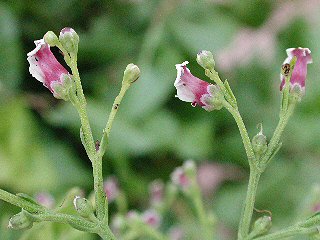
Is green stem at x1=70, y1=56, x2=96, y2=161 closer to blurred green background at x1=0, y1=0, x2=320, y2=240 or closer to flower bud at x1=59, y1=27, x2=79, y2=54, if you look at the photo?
flower bud at x1=59, y1=27, x2=79, y2=54

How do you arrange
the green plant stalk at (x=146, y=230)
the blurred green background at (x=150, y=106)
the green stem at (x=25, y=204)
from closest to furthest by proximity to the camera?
the green stem at (x=25, y=204) → the green plant stalk at (x=146, y=230) → the blurred green background at (x=150, y=106)

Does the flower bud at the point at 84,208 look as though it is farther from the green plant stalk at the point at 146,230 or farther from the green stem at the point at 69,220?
the green plant stalk at the point at 146,230

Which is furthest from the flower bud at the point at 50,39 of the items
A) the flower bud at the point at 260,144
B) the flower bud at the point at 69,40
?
the flower bud at the point at 260,144

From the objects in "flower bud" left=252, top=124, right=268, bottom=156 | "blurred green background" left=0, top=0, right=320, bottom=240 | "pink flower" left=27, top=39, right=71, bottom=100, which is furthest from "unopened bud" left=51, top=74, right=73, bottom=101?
"blurred green background" left=0, top=0, right=320, bottom=240

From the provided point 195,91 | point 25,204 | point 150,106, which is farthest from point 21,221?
point 150,106

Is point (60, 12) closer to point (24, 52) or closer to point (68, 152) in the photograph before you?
point (24, 52)

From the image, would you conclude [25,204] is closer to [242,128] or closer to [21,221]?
[21,221]
